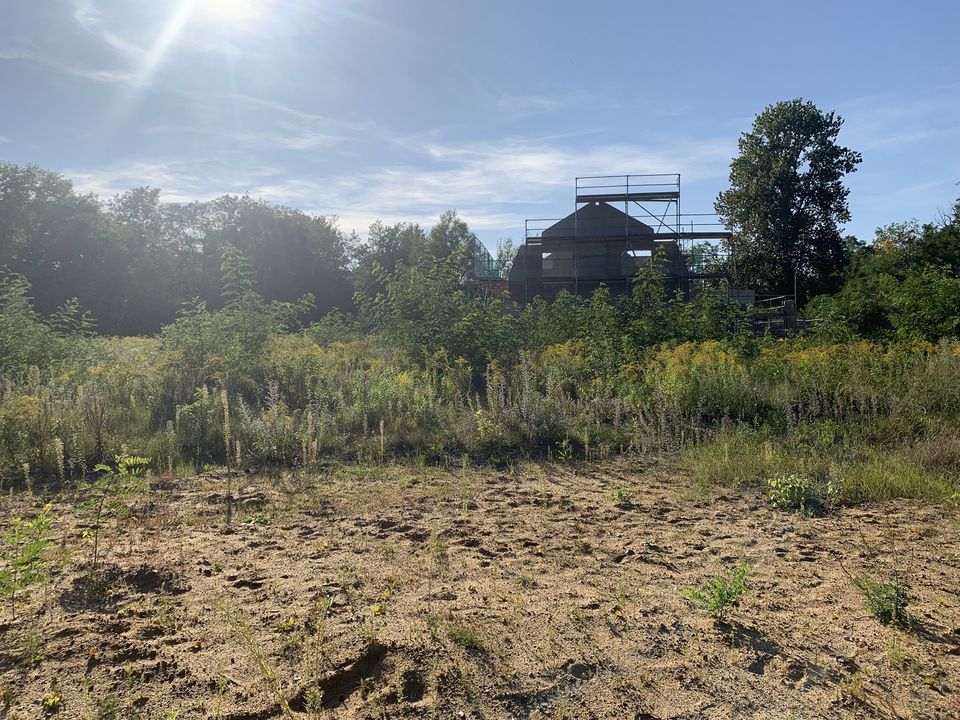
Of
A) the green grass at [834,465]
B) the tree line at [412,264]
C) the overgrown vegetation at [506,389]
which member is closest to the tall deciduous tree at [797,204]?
the tree line at [412,264]

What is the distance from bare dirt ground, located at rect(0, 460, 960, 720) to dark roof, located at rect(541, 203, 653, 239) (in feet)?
81.2

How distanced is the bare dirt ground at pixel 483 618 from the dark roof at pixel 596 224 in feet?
81.2

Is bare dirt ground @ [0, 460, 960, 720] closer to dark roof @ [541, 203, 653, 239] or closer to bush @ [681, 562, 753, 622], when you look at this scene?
bush @ [681, 562, 753, 622]

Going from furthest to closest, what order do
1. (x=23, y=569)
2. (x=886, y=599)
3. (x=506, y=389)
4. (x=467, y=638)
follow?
(x=506, y=389), (x=23, y=569), (x=886, y=599), (x=467, y=638)

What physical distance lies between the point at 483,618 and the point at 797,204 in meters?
30.8

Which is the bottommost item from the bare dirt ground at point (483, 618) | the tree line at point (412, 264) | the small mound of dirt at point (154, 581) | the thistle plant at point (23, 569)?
the bare dirt ground at point (483, 618)

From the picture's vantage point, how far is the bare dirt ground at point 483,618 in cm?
220

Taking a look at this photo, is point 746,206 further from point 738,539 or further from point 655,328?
point 738,539

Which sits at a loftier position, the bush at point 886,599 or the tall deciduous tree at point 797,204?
the tall deciduous tree at point 797,204

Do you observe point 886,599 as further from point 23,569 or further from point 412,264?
point 412,264

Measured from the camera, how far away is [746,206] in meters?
29.3

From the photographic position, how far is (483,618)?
2715 millimetres

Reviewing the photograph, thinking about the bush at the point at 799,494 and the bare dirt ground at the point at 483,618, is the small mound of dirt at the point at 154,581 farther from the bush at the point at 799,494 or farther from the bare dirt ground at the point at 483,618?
the bush at the point at 799,494

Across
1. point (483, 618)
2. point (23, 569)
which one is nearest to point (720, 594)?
point (483, 618)
